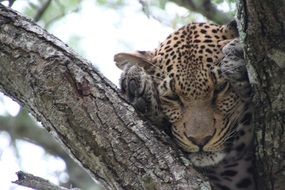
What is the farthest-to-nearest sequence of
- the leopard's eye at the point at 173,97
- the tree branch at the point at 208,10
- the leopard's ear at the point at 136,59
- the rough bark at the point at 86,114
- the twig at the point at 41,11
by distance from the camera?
1. the twig at the point at 41,11
2. the tree branch at the point at 208,10
3. the leopard's ear at the point at 136,59
4. the leopard's eye at the point at 173,97
5. the rough bark at the point at 86,114

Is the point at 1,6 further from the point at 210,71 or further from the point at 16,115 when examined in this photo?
the point at 16,115

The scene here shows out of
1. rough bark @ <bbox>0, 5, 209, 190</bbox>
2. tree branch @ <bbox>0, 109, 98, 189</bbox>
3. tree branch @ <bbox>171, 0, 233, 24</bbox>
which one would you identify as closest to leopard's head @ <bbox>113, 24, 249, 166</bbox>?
rough bark @ <bbox>0, 5, 209, 190</bbox>

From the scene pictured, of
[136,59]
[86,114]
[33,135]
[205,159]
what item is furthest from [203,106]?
[33,135]

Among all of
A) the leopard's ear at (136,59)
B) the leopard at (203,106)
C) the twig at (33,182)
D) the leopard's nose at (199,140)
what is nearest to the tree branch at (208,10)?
the leopard's ear at (136,59)

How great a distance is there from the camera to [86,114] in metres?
4.14

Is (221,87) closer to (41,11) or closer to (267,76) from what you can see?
(267,76)

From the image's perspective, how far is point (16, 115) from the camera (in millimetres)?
7715

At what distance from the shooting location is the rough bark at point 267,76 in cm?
354

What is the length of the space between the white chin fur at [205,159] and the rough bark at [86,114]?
0.28m

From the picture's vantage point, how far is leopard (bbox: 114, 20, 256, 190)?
4457 mm

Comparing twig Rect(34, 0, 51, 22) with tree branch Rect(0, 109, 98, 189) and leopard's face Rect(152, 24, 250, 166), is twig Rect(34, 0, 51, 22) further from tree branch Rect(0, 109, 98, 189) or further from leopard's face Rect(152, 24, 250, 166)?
leopard's face Rect(152, 24, 250, 166)

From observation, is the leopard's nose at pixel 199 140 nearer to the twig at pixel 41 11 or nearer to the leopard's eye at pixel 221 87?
the leopard's eye at pixel 221 87

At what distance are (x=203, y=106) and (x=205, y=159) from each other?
30 centimetres

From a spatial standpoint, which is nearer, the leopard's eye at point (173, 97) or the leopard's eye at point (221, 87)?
the leopard's eye at point (221, 87)
